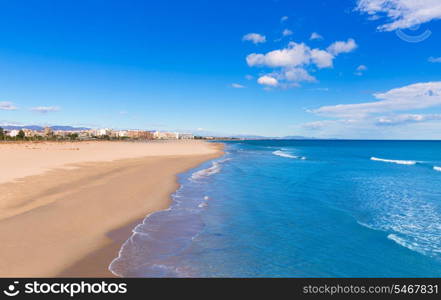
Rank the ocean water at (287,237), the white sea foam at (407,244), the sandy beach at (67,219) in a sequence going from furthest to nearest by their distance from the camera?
A: 1. the white sea foam at (407,244)
2. the ocean water at (287,237)
3. the sandy beach at (67,219)

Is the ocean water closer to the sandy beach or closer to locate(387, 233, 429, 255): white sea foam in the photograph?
locate(387, 233, 429, 255): white sea foam

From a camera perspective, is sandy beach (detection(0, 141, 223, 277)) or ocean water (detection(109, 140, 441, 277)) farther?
ocean water (detection(109, 140, 441, 277))

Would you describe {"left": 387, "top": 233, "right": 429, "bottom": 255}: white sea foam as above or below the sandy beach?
below

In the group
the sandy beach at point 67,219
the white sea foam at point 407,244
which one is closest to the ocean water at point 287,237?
the white sea foam at point 407,244

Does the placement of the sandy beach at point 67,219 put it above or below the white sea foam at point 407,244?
above

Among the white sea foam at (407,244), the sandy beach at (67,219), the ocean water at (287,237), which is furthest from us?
the white sea foam at (407,244)

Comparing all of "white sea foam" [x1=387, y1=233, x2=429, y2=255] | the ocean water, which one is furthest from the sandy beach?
"white sea foam" [x1=387, y1=233, x2=429, y2=255]

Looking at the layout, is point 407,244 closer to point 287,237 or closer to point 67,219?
point 287,237

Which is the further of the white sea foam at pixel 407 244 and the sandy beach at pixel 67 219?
the white sea foam at pixel 407 244

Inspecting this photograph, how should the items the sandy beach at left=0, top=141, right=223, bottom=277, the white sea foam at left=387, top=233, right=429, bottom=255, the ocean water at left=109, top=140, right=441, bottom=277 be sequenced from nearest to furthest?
the sandy beach at left=0, top=141, right=223, bottom=277, the ocean water at left=109, top=140, right=441, bottom=277, the white sea foam at left=387, top=233, right=429, bottom=255

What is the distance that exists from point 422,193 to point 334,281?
1773cm

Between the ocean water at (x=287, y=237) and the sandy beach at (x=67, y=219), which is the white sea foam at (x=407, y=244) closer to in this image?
the ocean water at (x=287, y=237)

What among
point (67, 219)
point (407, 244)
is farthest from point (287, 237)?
point (67, 219)

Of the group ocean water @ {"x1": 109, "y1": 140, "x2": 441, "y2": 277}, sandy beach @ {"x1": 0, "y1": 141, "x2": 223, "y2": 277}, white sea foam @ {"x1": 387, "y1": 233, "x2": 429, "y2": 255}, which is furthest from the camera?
white sea foam @ {"x1": 387, "y1": 233, "x2": 429, "y2": 255}
